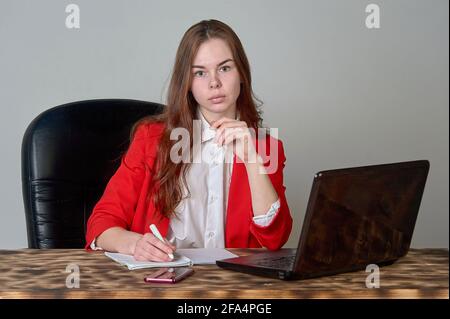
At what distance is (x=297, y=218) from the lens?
144 inches

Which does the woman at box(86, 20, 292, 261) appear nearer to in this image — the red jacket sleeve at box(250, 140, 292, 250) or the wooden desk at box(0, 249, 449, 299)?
the red jacket sleeve at box(250, 140, 292, 250)

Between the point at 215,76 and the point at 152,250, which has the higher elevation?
the point at 215,76

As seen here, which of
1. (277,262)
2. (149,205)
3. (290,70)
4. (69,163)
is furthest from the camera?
(290,70)

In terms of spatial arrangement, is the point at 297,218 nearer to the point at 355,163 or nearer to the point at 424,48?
the point at 355,163

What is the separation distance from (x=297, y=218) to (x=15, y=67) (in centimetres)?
154

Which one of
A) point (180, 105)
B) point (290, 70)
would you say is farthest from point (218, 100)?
point (290, 70)

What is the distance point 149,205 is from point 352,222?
997 millimetres

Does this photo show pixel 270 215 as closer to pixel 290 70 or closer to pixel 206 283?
pixel 206 283

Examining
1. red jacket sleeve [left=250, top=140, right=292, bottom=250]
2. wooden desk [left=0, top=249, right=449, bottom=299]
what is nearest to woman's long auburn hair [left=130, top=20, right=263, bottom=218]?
red jacket sleeve [left=250, top=140, right=292, bottom=250]

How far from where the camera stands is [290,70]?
3438 mm

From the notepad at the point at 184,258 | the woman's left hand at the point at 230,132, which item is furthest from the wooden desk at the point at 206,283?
the woman's left hand at the point at 230,132

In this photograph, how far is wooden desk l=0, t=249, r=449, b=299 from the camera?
59.3 inches

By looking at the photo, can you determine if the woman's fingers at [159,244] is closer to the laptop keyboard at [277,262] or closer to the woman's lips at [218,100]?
the laptop keyboard at [277,262]

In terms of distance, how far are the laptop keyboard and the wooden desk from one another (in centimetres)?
6
